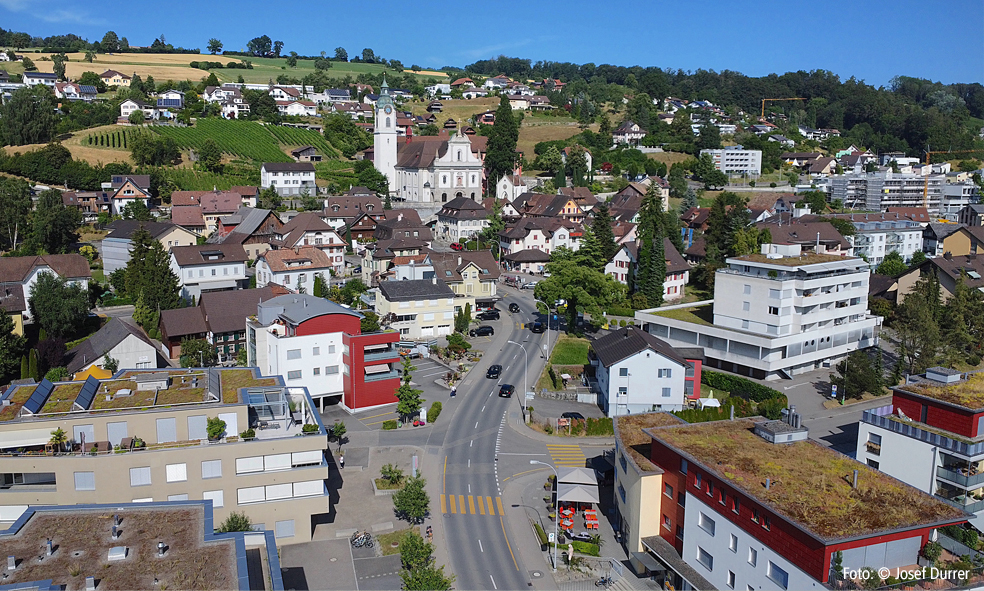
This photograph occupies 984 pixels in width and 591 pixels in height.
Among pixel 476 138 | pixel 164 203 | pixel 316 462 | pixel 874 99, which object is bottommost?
pixel 316 462

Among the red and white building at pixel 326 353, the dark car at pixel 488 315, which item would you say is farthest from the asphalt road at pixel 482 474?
the red and white building at pixel 326 353

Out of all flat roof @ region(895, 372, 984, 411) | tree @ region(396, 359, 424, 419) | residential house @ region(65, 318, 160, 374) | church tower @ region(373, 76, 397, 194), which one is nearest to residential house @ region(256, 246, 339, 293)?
residential house @ region(65, 318, 160, 374)

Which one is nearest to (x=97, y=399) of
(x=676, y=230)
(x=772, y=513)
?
(x=772, y=513)

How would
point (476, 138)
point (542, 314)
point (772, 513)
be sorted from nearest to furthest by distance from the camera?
point (772, 513)
point (542, 314)
point (476, 138)

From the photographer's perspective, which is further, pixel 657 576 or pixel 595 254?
pixel 595 254

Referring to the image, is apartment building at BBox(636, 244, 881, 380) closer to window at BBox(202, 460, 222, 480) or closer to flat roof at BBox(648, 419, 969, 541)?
flat roof at BBox(648, 419, 969, 541)

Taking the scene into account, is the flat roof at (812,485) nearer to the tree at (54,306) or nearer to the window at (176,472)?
the window at (176,472)

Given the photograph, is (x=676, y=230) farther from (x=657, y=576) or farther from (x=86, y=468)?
(x=86, y=468)

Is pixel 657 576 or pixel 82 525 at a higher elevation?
pixel 82 525
